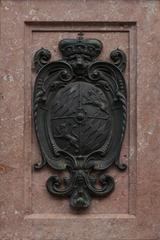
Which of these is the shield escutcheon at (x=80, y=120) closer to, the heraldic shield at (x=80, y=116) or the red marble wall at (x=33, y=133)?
the heraldic shield at (x=80, y=116)

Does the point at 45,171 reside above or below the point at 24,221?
above

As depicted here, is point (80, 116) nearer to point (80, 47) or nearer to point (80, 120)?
point (80, 120)

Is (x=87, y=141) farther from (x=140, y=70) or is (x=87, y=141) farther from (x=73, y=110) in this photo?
(x=140, y=70)

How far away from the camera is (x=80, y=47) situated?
571 centimetres

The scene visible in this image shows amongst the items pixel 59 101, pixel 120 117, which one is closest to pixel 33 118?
pixel 59 101

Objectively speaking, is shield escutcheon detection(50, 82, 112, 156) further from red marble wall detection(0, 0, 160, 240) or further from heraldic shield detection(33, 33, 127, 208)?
red marble wall detection(0, 0, 160, 240)

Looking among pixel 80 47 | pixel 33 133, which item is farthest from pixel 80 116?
pixel 80 47

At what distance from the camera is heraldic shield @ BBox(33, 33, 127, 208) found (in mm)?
5645

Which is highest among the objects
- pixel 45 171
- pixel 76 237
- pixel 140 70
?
pixel 140 70

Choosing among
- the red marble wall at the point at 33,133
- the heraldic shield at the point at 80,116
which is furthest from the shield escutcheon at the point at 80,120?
the red marble wall at the point at 33,133

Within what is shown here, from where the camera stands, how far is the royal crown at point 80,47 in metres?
5.71

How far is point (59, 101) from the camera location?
18.6 ft

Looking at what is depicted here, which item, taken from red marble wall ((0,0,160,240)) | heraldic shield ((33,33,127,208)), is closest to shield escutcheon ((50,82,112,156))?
heraldic shield ((33,33,127,208))

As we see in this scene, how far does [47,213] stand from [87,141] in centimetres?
63
